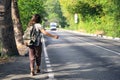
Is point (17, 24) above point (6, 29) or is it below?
below

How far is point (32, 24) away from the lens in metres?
12.1

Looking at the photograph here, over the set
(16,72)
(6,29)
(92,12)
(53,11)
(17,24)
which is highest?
(6,29)

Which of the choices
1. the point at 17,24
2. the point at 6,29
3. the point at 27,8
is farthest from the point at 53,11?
the point at 6,29

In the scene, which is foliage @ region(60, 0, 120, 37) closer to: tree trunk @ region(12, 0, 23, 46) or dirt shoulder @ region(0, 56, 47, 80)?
tree trunk @ region(12, 0, 23, 46)

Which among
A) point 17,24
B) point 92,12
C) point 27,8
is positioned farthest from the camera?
point 92,12

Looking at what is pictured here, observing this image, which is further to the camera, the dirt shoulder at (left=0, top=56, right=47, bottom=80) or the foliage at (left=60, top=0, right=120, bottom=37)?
the foliage at (left=60, top=0, right=120, bottom=37)

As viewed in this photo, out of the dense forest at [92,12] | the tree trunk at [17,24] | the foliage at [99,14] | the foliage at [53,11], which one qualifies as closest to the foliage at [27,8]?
the dense forest at [92,12]

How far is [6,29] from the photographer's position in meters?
18.2

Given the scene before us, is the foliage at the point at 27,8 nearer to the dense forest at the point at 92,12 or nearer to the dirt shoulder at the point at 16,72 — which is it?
the dense forest at the point at 92,12

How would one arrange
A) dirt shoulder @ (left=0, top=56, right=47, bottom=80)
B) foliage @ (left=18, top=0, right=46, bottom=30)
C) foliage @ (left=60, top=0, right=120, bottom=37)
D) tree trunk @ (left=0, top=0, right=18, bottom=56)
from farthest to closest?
1. foliage @ (left=60, top=0, right=120, bottom=37)
2. foliage @ (left=18, top=0, right=46, bottom=30)
3. tree trunk @ (left=0, top=0, right=18, bottom=56)
4. dirt shoulder @ (left=0, top=56, right=47, bottom=80)

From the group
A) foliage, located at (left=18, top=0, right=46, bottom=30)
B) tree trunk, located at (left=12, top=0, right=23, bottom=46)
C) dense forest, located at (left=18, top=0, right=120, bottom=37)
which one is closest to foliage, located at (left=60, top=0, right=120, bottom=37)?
dense forest, located at (left=18, top=0, right=120, bottom=37)

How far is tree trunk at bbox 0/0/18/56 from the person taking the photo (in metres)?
17.8

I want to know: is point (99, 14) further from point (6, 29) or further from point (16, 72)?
point (16, 72)

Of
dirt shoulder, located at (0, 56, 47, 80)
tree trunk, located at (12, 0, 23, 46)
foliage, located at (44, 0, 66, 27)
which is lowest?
foliage, located at (44, 0, 66, 27)
